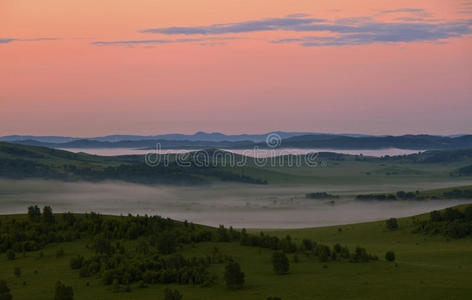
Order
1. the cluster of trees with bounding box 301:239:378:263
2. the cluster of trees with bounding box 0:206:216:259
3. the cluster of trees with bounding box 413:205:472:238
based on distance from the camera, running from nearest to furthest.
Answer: the cluster of trees with bounding box 301:239:378:263
the cluster of trees with bounding box 0:206:216:259
the cluster of trees with bounding box 413:205:472:238

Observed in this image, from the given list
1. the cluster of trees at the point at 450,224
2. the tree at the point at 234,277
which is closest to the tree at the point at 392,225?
the cluster of trees at the point at 450,224

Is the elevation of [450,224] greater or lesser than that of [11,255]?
greater

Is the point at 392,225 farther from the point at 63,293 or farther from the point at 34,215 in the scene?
the point at 63,293

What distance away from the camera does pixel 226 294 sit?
47.8m

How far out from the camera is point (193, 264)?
56.1 m

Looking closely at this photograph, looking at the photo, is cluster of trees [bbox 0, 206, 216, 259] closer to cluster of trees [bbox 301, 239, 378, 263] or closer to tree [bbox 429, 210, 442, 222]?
cluster of trees [bbox 301, 239, 378, 263]

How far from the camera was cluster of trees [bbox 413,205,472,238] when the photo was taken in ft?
293

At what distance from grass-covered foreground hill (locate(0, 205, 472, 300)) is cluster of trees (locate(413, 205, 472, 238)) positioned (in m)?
5.55

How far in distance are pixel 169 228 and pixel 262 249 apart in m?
12.1

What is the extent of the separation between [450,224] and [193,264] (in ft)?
169

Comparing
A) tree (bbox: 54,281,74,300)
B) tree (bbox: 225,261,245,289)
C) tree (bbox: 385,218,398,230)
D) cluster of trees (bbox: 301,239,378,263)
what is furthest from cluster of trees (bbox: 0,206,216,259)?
tree (bbox: 385,218,398,230)

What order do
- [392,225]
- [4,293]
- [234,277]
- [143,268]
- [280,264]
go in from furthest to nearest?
[392,225] < [280,264] < [143,268] < [234,277] < [4,293]

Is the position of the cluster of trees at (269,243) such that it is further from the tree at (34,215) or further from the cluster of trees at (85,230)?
the tree at (34,215)

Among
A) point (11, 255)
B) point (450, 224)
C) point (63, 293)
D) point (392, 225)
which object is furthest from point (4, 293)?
point (392, 225)
